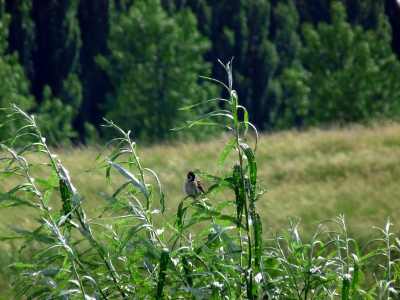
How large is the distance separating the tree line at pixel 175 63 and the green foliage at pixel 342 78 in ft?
0.19

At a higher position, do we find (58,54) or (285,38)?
Answer: (285,38)

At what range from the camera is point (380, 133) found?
49.9 ft

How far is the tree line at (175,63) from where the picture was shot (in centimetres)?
3369

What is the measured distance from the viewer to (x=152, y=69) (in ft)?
112

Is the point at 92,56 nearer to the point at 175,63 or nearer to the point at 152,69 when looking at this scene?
the point at 175,63

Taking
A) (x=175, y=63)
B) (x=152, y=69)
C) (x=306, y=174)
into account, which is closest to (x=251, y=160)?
(x=306, y=174)

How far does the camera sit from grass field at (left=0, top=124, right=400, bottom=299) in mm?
9125

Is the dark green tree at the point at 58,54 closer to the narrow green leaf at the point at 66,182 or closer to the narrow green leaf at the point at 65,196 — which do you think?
the narrow green leaf at the point at 65,196

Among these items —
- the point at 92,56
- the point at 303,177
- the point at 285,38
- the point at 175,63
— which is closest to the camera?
the point at 303,177

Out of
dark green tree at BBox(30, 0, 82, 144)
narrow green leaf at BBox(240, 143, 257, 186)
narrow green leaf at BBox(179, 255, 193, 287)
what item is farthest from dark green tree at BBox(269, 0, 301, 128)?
narrow green leaf at BBox(240, 143, 257, 186)

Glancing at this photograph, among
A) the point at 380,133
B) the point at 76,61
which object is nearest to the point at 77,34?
the point at 76,61

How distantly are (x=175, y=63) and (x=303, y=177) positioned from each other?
24.4m

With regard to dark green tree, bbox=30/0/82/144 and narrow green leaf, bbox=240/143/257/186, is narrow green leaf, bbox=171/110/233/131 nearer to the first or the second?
narrow green leaf, bbox=240/143/257/186

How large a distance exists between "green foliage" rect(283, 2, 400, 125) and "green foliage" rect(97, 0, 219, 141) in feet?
17.8
